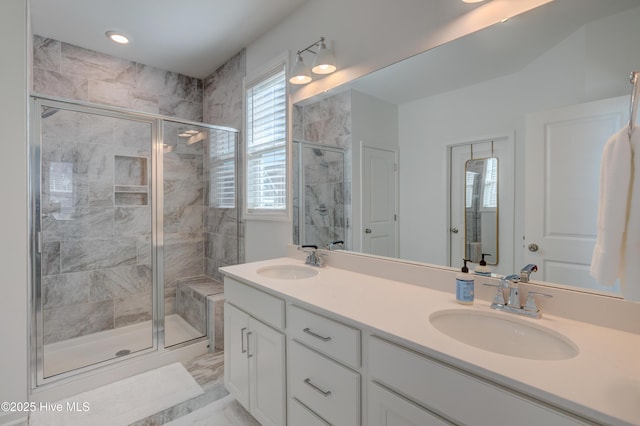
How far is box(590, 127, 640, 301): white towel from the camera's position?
0.71 meters

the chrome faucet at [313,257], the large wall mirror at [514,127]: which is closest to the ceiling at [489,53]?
the large wall mirror at [514,127]

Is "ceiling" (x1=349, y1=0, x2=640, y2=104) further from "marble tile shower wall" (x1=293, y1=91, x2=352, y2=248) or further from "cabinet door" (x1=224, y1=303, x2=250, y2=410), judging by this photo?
"cabinet door" (x1=224, y1=303, x2=250, y2=410)

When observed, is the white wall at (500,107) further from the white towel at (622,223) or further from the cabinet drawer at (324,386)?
the cabinet drawer at (324,386)

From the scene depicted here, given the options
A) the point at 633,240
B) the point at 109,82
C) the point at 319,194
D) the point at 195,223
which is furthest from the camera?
the point at 195,223

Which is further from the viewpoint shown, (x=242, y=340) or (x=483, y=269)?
(x=242, y=340)

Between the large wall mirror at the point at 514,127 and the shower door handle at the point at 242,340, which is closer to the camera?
the large wall mirror at the point at 514,127

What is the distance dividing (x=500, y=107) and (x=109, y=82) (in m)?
3.25

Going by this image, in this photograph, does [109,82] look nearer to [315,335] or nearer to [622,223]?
[315,335]

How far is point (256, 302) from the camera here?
A: 1545mm

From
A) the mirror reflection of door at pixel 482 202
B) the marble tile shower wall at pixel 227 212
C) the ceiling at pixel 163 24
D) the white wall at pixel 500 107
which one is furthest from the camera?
the marble tile shower wall at pixel 227 212

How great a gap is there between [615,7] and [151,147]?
9.34 ft

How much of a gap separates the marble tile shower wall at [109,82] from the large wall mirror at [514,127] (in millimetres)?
2382

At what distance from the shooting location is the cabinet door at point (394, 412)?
2.79 feet

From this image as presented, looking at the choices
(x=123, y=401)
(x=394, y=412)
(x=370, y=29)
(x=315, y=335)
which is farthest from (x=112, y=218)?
(x=394, y=412)
